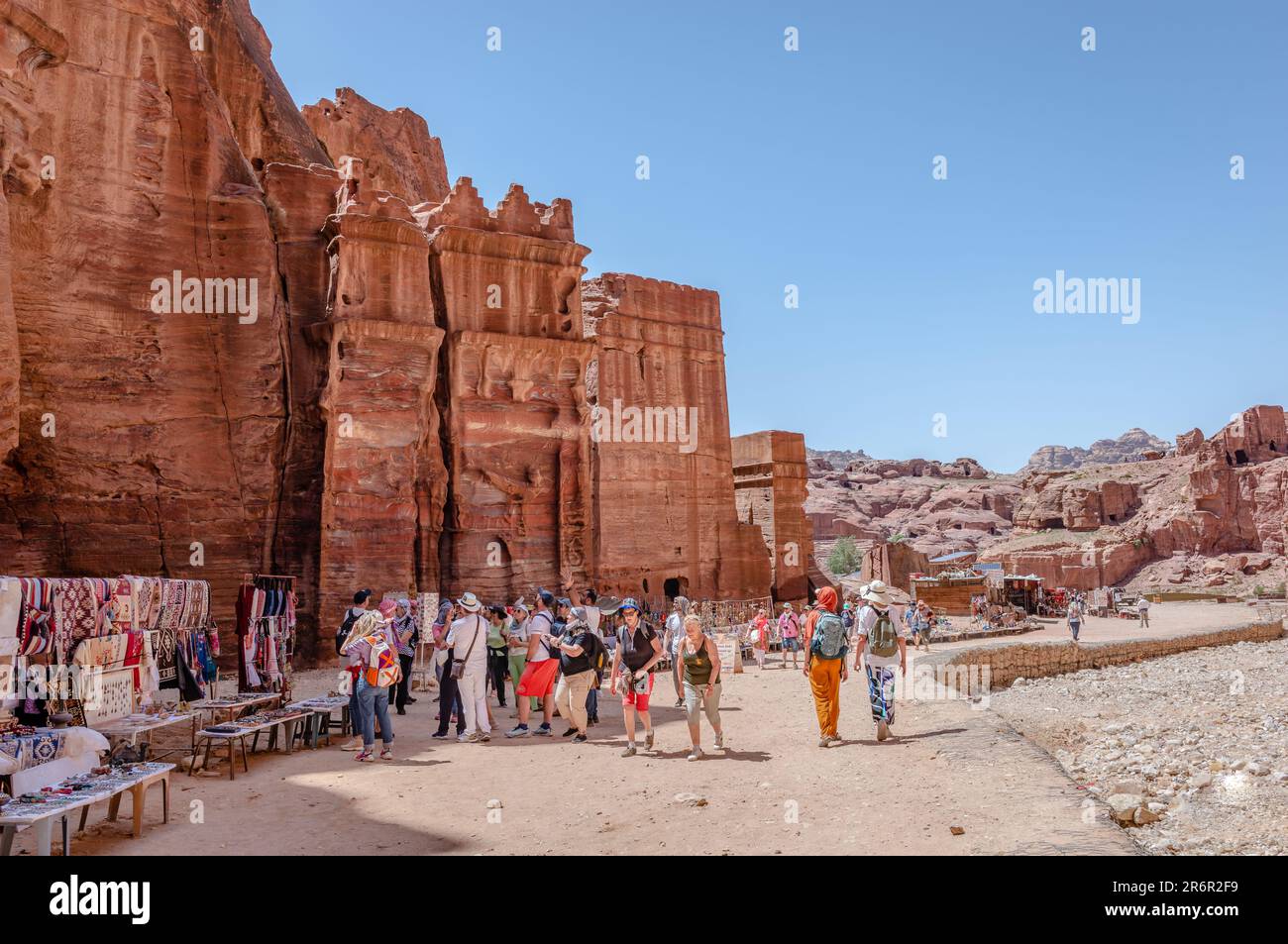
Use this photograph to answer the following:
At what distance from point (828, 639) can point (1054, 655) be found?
20769 millimetres

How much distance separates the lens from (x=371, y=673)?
33.2ft

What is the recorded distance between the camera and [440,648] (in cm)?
1290

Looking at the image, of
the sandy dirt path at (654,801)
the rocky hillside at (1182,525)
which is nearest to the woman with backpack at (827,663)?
the sandy dirt path at (654,801)

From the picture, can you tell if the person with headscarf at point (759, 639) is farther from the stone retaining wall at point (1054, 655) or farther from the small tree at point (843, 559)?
the small tree at point (843, 559)

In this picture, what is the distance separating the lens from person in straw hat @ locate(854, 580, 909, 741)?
1008 cm

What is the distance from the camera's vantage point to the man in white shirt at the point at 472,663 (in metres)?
11.0

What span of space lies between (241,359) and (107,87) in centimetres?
596

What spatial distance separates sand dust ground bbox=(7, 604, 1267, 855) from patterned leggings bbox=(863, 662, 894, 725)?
A: 0.99 ft

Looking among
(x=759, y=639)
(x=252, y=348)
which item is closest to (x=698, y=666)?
(x=759, y=639)

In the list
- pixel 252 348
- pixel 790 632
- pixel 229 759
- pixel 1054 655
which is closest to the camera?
pixel 229 759

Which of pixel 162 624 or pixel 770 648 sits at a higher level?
pixel 162 624

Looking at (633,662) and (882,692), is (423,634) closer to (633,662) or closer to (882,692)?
(633,662)

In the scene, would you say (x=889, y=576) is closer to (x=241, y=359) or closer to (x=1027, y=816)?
(x=241, y=359)
